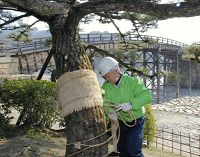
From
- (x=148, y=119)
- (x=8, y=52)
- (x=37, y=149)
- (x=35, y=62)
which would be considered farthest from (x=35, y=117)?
(x=35, y=62)

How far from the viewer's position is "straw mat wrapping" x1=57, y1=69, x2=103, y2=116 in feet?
14.0

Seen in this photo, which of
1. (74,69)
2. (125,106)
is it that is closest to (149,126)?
(74,69)

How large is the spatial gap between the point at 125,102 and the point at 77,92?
60 centimetres

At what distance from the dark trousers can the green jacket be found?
0.09 m

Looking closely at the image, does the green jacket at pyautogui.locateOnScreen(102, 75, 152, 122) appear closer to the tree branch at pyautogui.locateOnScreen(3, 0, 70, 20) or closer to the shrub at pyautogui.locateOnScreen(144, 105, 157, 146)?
the tree branch at pyautogui.locateOnScreen(3, 0, 70, 20)

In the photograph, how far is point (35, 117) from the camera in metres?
7.20

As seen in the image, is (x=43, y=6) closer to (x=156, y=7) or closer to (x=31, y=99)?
(x=156, y=7)

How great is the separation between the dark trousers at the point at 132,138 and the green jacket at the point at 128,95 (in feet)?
0.30

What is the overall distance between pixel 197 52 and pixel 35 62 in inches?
699

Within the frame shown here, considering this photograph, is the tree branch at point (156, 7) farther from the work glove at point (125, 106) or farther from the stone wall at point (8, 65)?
the stone wall at point (8, 65)

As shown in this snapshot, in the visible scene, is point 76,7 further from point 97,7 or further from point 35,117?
point 35,117

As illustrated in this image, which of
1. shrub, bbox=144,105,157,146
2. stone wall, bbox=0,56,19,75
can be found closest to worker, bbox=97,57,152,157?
shrub, bbox=144,105,157,146

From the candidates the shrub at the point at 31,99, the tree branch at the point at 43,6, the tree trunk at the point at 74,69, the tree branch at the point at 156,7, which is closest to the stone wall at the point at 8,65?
the shrub at the point at 31,99

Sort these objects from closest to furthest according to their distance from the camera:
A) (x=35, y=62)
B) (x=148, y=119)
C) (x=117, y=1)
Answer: (x=117, y=1)
(x=148, y=119)
(x=35, y=62)
